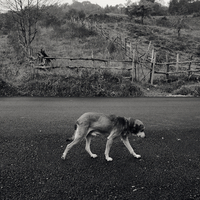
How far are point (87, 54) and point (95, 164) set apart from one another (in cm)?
1909

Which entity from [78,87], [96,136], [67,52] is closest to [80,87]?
[78,87]

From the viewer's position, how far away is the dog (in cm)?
442

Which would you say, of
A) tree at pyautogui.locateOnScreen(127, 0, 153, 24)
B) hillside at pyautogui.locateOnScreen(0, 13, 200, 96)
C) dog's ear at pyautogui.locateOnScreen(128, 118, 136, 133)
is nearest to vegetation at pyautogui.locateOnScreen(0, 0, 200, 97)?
hillside at pyautogui.locateOnScreen(0, 13, 200, 96)

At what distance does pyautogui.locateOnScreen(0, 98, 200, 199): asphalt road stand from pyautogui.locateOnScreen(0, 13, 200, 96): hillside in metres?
5.48

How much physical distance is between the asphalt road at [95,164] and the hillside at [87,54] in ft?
18.0

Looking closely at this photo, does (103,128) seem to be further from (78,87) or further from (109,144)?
(78,87)

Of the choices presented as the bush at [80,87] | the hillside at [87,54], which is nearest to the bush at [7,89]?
the hillside at [87,54]

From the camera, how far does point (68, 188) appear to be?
11.2 ft

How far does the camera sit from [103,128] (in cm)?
Answer: 451

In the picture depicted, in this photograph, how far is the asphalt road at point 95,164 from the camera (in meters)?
3.35

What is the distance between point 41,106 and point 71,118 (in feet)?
8.02

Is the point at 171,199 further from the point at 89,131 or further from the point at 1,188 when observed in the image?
the point at 1,188

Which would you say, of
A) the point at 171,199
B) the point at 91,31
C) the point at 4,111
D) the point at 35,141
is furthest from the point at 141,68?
the point at 91,31

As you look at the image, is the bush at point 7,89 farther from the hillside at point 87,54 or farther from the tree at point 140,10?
the tree at point 140,10
